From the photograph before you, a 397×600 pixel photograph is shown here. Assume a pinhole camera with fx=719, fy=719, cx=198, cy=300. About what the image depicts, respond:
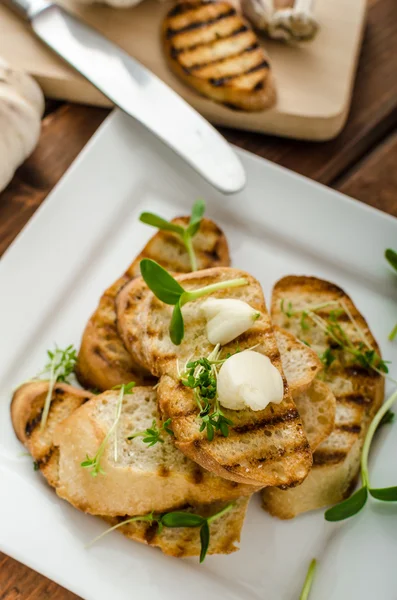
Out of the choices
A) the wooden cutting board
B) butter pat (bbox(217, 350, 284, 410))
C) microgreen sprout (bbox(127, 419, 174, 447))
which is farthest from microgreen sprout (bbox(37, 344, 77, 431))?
the wooden cutting board

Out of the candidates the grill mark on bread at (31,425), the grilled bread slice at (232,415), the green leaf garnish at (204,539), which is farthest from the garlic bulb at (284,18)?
the green leaf garnish at (204,539)

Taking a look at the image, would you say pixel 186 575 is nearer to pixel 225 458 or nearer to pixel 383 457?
pixel 225 458

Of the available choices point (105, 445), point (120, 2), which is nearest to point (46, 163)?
point (120, 2)

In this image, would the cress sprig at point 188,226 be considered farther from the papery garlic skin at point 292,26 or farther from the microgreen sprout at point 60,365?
the papery garlic skin at point 292,26

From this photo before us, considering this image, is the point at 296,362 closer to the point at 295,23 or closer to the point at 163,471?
the point at 163,471

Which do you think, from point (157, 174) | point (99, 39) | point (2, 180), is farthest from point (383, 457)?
point (99, 39)
